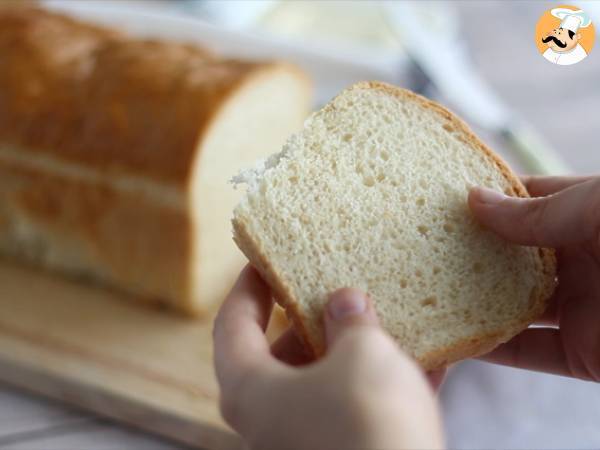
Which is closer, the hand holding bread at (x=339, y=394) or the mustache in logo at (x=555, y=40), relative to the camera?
the hand holding bread at (x=339, y=394)

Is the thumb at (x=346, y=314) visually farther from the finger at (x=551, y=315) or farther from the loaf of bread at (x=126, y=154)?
Result: the loaf of bread at (x=126, y=154)

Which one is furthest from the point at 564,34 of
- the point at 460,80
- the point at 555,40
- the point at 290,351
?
the point at 460,80

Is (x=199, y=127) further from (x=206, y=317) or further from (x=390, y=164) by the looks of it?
(x=390, y=164)

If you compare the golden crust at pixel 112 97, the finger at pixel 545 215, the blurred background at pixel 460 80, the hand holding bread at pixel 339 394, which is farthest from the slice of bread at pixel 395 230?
the golden crust at pixel 112 97

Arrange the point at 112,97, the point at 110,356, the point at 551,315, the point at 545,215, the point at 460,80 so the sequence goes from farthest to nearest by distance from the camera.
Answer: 1. the point at 460,80
2. the point at 112,97
3. the point at 110,356
4. the point at 551,315
5. the point at 545,215

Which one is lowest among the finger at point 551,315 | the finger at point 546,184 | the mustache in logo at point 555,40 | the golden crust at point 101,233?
the finger at point 551,315

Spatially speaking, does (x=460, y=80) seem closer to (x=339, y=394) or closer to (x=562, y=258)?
(x=562, y=258)

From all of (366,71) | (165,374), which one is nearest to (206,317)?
(165,374)
